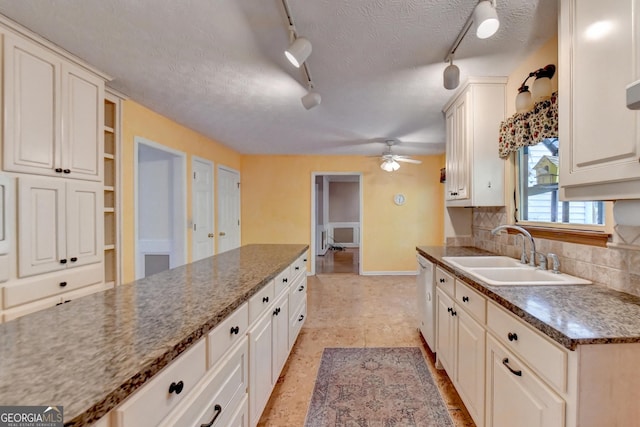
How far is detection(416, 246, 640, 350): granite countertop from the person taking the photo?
867 mm

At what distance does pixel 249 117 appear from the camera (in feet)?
10.7

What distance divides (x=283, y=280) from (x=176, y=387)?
4.11ft

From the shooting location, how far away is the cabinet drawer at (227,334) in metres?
1.02

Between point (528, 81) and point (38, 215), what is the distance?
11.1 ft

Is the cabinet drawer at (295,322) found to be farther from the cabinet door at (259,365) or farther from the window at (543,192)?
the window at (543,192)

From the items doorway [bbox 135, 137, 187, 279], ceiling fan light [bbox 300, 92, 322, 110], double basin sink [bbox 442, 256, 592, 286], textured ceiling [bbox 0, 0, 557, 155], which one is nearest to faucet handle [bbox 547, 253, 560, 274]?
double basin sink [bbox 442, 256, 592, 286]

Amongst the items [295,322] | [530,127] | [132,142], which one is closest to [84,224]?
[132,142]

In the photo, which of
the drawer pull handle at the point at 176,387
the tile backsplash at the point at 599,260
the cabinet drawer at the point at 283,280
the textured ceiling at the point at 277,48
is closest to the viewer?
the drawer pull handle at the point at 176,387

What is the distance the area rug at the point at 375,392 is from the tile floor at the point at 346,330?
0.25ft

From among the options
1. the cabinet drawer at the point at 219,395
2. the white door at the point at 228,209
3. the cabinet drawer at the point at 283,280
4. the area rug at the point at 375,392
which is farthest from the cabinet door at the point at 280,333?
the white door at the point at 228,209

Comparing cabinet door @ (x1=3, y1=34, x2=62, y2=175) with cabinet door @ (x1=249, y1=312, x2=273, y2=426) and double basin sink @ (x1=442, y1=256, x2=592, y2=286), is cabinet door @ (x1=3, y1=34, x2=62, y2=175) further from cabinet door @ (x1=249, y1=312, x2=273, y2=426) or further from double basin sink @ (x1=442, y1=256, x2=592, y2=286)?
double basin sink @ (x1=442, y1=256, x2=592, y2=286)

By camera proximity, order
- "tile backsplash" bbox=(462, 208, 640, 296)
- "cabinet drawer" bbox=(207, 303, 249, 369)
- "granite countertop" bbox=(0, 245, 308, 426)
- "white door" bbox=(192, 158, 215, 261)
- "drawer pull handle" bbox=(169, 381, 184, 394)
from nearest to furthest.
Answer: "granite countertop" bbox=(0, 245, 308, 426) → "drawer pull handle" bbox=(169, 381, 184, 394) → "cabinet drawer" bbox=(207, 303, 249, 369) → "tile backsplash" bbox=(462, 208, 640, 296) → "white door" bbox=(192, 158, 215, 261)

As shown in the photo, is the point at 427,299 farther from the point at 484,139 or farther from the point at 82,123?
the point at 82,123

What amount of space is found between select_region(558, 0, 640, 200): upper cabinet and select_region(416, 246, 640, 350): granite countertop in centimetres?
42
